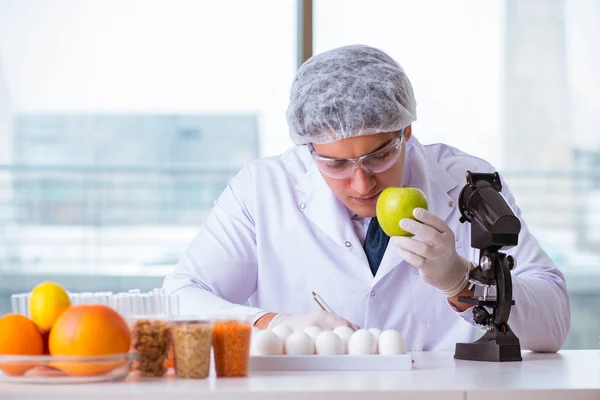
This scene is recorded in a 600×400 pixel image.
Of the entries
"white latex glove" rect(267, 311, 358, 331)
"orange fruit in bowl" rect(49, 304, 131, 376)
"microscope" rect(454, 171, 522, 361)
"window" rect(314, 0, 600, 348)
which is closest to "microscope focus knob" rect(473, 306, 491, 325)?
"microscope" rect(454, 171, 522, 361)

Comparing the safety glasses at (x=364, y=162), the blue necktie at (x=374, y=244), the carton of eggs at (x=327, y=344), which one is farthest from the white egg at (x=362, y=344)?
the blue necktie at (x=374, y=244)

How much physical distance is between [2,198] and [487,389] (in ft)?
16.2

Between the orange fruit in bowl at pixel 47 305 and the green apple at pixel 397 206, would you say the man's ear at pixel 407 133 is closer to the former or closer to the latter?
the green apple at pixel 397 206

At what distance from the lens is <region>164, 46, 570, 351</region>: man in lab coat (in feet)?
6.91

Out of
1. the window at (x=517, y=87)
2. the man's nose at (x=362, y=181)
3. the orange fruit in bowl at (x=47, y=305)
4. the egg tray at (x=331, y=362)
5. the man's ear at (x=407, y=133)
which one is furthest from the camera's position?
the window at (x=517, y=87)

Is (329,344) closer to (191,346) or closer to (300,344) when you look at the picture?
(300,344)

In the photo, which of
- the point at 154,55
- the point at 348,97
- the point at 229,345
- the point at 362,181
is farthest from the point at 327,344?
the point at 154,55

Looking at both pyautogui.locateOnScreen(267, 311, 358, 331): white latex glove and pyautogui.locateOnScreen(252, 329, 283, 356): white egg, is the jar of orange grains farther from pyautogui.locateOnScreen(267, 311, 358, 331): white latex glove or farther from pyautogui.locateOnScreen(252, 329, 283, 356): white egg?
pyautogui.locateOnScreen(267, 311, 358, 331): white latex glove

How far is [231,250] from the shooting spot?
239 cm

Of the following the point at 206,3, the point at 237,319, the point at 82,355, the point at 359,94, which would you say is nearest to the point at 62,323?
the point at 82,355

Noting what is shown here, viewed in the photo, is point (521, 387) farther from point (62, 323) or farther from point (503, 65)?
point (503, 65)

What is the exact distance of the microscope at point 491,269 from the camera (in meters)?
1.66

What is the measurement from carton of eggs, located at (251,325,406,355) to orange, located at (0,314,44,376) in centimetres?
40

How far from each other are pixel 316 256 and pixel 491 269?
2.44 ft
